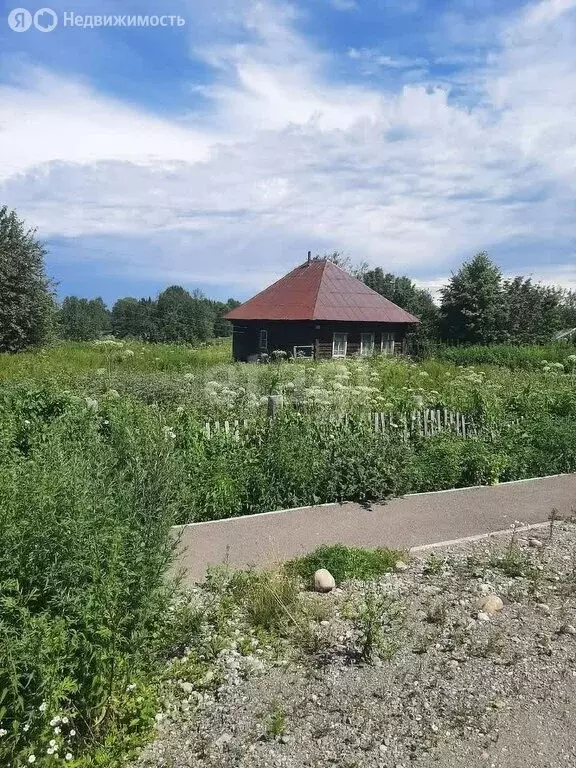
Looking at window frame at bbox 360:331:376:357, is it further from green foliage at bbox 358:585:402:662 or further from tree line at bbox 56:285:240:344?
green foliage at bbox 358:585:402:662

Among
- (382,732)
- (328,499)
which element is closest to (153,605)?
(382,732)

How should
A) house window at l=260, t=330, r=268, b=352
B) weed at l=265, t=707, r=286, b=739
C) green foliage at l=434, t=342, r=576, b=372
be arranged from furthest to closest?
house window at l=260, t=330, r=268, b=352
green foliage at l=434, t=342, r=576, b=372
weed at l=265, t=707, r=286, b=739

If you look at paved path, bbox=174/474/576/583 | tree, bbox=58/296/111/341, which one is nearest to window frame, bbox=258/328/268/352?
paved path, bbox=174/474/576/583

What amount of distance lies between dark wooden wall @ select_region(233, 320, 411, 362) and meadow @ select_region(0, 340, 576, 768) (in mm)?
12159

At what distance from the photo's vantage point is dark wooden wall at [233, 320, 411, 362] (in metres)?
27.8

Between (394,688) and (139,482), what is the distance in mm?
2304

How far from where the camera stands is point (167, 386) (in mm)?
12219

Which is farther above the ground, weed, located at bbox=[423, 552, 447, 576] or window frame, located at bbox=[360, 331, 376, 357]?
window frame, located at bbox=[360, 331, 376, 357]

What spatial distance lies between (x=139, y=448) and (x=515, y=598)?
11.7ft

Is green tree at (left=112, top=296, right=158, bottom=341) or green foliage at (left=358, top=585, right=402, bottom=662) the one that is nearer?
green foliage at (left=358, top=585, right=402, bottom=662)

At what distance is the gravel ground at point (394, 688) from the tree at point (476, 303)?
29810 mm

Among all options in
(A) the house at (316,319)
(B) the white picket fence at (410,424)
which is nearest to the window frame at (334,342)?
(A) the house at (316,319)

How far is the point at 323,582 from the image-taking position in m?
5.04

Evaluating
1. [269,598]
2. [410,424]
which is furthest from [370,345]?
[269,598]
